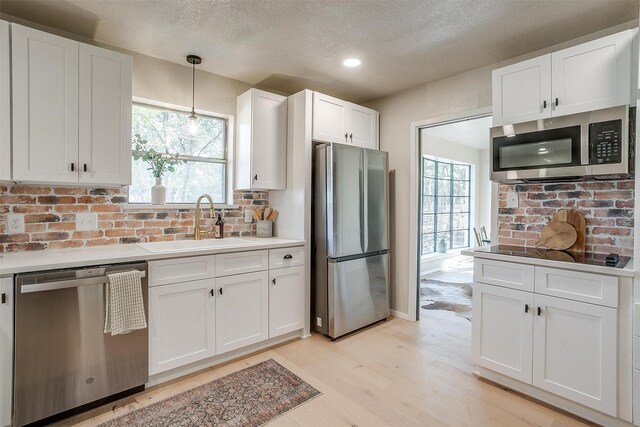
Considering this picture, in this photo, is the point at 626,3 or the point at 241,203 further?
the point at 241,203

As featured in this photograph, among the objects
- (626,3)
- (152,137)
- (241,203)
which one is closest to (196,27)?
(152,137)

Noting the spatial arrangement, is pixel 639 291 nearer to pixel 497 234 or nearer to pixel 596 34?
pixel 497 234

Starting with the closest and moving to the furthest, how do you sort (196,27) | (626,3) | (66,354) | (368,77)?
(66,354), (626,3), (196,27), (368,77)

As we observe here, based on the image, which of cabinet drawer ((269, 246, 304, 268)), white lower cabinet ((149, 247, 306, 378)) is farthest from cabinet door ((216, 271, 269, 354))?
cabinet drawer ((269, 246, 304, 268))

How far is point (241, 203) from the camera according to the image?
3293 mm

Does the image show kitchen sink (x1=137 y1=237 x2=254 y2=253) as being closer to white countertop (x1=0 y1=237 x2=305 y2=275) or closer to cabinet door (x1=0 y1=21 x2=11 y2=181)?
white countertop (x1=0 y1=237 x2=305 y2=275)

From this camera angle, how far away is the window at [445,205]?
19.8ft

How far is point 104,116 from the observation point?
2.22 m

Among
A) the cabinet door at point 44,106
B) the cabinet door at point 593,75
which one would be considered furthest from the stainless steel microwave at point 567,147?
the cabinet door at point 44,106

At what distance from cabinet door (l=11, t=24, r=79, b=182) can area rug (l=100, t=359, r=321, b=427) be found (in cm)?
162

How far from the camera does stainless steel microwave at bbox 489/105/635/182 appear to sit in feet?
6.18

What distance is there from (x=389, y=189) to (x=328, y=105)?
119 cm

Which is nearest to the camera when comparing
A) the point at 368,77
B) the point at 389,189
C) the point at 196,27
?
the point at 196,27

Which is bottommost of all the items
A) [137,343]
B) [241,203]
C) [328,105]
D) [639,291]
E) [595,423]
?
[595,423]
